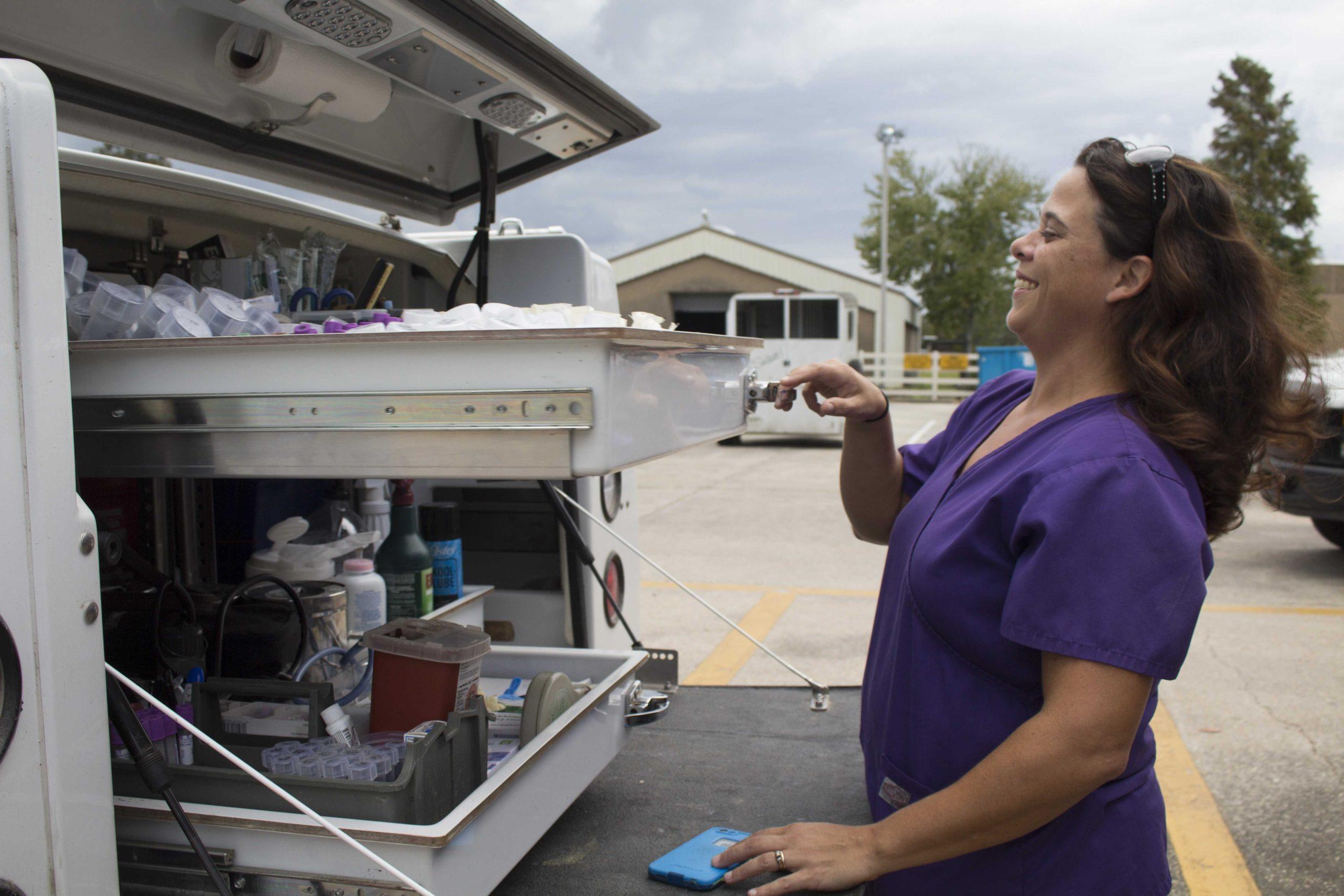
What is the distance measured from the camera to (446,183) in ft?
9.03

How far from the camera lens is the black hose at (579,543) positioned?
244 centimetres

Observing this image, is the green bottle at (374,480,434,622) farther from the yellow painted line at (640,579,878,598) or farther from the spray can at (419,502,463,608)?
the yellow painted line at (640,579,878,598)

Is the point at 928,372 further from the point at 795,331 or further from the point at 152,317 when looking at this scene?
the point at 152,317

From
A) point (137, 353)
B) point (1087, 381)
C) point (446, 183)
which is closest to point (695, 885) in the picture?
point (1087, 381)

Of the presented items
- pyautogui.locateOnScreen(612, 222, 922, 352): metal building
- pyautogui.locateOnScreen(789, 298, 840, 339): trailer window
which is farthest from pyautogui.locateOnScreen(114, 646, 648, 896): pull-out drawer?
pyautogui.locateOnScreen(612, 222, 922, 352): metal building

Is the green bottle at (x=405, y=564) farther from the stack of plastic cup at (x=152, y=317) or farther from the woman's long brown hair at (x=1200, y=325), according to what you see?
the woman's long brown hair at (x=1200, y=325)

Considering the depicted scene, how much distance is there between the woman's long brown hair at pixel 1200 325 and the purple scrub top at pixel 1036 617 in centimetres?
5

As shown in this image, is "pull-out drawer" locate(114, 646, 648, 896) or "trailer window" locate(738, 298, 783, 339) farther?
"trailer window" locate(738, 298, 783, 339)

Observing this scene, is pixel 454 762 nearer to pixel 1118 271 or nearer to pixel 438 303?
pixel 1118 271

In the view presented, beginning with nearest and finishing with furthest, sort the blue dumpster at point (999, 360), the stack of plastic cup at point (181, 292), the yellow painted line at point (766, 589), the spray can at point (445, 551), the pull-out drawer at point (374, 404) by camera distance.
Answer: the pull-out drawer at point (374, 404) < the stack of plastic cup at point (181, 292) < the spray can at point (445, 551) < the yellow painted line at point (766, 589) < the blue dumpster at point (999, 360)

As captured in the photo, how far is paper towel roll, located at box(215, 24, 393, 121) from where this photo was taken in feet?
6.04

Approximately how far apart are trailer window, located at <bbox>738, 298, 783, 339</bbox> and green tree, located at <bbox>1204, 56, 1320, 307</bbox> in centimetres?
1912

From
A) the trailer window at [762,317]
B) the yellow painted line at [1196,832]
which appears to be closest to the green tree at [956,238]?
the trailer window at [762,317]

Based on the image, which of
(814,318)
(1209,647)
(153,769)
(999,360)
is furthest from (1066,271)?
(999,360)
